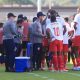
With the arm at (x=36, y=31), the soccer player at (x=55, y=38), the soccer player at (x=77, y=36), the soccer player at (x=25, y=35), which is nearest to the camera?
the soccer player at (x=55, y=38)

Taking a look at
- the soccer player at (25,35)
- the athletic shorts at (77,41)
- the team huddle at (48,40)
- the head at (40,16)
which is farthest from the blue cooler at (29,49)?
the soccer player at (25,35)

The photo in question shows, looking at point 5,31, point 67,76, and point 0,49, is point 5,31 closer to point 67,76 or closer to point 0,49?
point 67,76

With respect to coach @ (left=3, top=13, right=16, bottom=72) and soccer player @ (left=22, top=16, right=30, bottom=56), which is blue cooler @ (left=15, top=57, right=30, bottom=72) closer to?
coach @ (left=3, top=13, right=16, bottom=72)

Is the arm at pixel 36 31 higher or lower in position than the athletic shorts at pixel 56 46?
higher

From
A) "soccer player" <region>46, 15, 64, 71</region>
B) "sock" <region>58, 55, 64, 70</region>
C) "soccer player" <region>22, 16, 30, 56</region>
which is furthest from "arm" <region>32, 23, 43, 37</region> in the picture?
"soccer player" <region>22, 16, 30, 56</region>

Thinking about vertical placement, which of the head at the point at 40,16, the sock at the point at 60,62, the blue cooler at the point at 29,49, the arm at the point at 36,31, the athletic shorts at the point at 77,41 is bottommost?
the sock at the point at 60,62

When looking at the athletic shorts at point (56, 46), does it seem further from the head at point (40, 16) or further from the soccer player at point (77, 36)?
the head at point (40, 16)

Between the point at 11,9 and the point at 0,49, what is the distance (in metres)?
57.3

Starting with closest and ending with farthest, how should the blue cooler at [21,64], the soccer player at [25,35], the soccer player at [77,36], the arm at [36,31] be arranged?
the blue cooler at [21,64], the soccer player at [77,36], the arm at [36,31], the soccer player at [25,35]

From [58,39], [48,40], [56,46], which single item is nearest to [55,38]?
[58,39]

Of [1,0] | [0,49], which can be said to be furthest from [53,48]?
[1,0]

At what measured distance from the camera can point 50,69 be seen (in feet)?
62.1

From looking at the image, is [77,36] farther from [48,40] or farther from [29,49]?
[29,49]

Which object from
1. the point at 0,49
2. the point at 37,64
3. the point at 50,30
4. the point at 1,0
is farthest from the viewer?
the point at 1,0
